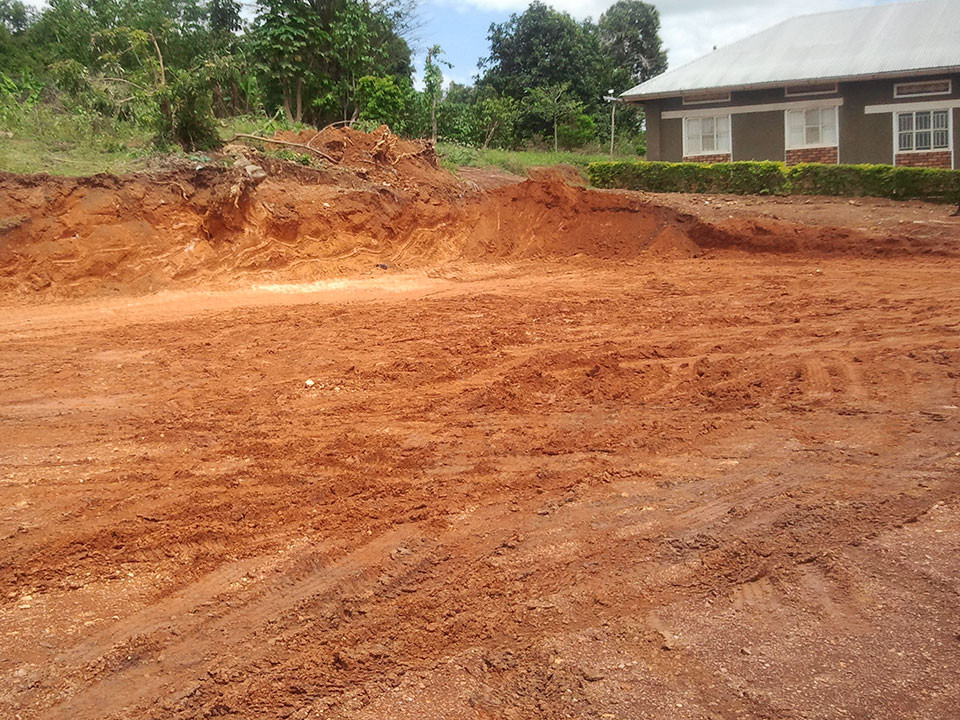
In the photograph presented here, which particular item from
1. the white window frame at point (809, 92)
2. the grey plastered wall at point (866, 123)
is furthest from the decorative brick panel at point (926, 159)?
the white window frame at point (809, 92)

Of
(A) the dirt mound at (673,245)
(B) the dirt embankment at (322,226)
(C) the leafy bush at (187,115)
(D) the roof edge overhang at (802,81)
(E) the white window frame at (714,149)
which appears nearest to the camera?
(B) the dirt embankment at (322,226)

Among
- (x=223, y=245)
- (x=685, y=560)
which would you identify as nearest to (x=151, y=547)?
(x=685, y=560)

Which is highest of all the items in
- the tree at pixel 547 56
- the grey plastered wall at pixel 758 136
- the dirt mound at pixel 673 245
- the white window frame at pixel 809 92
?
the tree at pixel 547 56

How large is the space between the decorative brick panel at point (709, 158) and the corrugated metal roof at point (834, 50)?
73.8 inches

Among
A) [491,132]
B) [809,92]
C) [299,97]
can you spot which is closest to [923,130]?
[809,92]

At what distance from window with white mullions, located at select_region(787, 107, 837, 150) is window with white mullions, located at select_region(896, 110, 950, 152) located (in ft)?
5.37

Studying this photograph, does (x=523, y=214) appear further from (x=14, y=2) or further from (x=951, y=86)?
(x=14, y=2)

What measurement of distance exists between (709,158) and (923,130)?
5472 millimetres

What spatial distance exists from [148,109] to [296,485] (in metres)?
11.9

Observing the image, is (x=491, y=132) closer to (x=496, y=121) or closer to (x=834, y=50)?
(x=496, y=121)

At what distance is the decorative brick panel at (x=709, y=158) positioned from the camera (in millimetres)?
24078

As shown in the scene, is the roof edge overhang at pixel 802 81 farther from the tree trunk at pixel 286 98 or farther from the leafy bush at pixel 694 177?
the tree trunk at pixel 286 98

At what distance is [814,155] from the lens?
23141mm

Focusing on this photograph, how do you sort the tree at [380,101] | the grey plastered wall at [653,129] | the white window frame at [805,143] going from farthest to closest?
the grey plastered wall at [653,129], the white window frame at [805,143], the tree at [380,101]
